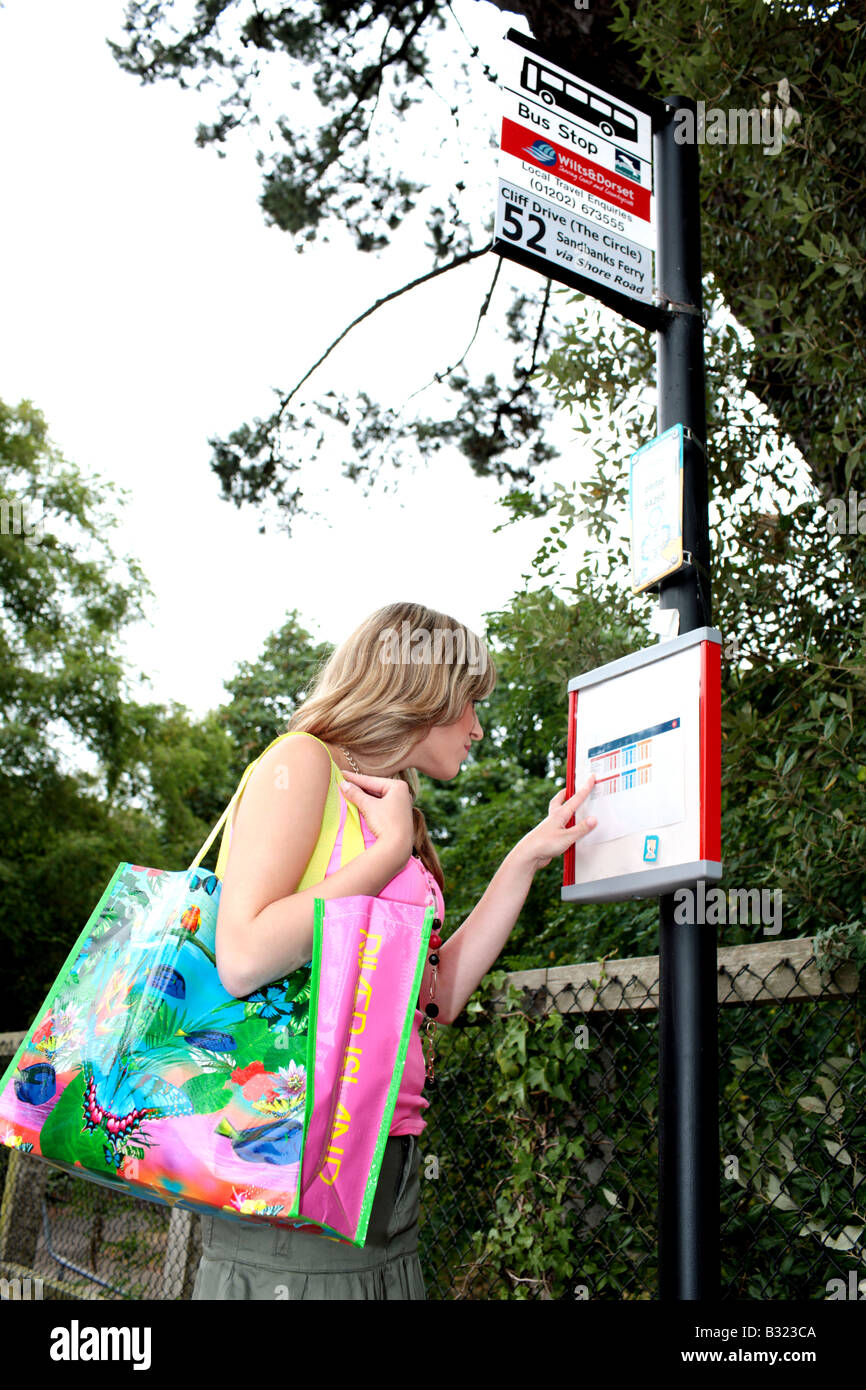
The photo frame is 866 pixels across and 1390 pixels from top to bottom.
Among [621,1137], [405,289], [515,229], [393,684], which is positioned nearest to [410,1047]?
[393,684]

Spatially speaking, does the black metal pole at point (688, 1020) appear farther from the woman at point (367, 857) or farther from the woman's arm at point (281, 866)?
the woman's arm at point (281, 866)

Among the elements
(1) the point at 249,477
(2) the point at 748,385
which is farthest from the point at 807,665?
(1) the point at 249,477

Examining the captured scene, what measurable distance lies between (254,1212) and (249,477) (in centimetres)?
767

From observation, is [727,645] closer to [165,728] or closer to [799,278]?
[799,278]

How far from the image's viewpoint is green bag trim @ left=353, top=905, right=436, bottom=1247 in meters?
1.48

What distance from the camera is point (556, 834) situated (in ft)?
6.70

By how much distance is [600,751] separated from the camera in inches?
82.7

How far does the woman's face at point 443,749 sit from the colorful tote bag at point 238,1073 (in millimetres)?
484
